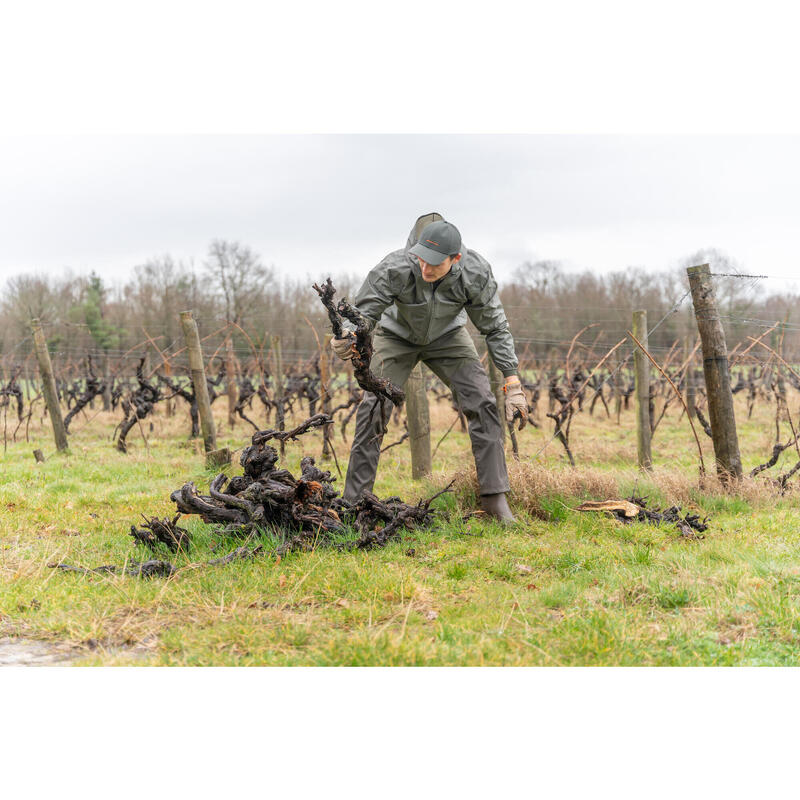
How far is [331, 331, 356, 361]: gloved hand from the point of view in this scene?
3787 millimetres

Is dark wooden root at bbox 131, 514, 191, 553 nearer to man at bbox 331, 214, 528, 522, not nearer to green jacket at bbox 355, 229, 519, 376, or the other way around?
man at bbox 331, 214, 528, 522

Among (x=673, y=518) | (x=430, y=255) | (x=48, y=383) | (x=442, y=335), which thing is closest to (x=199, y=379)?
(x=48, y=383)

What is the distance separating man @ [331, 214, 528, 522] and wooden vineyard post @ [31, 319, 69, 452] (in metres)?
5.45

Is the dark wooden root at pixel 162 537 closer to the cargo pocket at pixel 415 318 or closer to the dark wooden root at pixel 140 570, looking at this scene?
the dark wooden root at pixel 140 570

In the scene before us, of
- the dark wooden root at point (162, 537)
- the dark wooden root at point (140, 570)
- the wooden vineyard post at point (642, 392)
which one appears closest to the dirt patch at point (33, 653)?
the dark wooden root at point (140, 570)

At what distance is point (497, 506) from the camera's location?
444 centimetres

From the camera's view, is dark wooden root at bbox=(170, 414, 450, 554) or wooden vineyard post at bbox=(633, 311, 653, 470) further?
wooden vineyard post at bbox=(633, 311, 653, 470)

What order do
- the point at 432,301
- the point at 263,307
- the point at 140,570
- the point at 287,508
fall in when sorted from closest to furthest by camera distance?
the point at 140,570 < the point at 287,508 < the point at 432,301 < the point at 263,307

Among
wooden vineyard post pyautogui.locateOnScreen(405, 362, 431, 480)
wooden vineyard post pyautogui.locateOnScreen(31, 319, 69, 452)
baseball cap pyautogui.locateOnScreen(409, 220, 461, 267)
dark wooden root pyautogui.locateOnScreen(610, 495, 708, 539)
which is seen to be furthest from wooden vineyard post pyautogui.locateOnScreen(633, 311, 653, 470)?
wooden vineyard post pyautogui.locateOnScreen(31, 319, 69, 452)

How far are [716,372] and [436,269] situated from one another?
2.25 meters

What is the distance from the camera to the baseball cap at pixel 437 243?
A: 406 cm

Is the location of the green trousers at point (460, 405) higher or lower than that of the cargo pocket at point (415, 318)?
lower

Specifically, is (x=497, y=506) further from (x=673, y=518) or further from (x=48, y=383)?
(x=48, y=383)

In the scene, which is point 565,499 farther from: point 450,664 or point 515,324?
point 515,324
